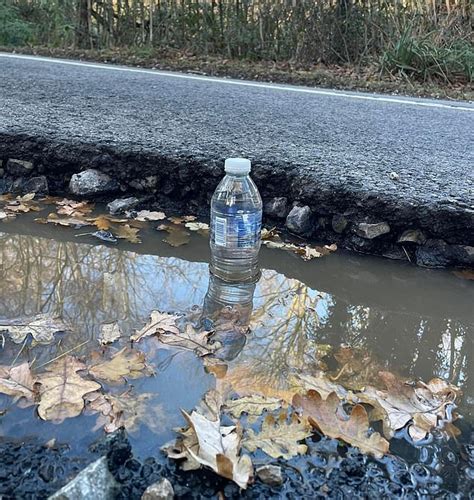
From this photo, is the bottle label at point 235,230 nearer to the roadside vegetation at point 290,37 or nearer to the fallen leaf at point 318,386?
the fallen leaf at point 318,386

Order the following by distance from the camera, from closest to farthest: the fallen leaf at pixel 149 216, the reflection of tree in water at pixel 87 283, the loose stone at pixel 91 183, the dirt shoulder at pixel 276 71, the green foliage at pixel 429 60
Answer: the reflection of tree in water at pixel 87 283
the fallen leaf at pixel 149 216
the loose stone at pixel 91 183
the dirt shoulder at pixel 276 71
the green foliage at pixel 429 60

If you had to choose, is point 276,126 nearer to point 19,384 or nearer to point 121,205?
point 121,205

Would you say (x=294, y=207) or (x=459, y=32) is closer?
(x=294, y=207)

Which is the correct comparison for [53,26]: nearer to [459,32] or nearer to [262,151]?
[459,32]

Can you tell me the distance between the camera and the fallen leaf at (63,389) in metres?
1.29

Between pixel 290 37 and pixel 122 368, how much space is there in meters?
6.93

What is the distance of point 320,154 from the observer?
2.79 meters

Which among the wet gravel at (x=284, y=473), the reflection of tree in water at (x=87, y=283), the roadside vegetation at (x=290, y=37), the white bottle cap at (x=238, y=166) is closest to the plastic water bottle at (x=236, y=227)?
the white bottle cap at (x=238, y=166)

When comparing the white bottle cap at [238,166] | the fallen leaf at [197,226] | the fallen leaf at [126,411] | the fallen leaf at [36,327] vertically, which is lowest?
the fallen leaf at [36,327]

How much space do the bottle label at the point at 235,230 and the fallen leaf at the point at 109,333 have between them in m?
0.58

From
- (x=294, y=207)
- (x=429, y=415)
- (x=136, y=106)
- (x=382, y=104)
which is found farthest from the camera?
(x=382, y=104)

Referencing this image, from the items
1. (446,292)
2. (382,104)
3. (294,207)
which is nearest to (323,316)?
(446,292)

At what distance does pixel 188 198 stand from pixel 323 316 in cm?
A: 109

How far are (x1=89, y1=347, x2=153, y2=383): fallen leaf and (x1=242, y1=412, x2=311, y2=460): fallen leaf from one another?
14.8 inches
